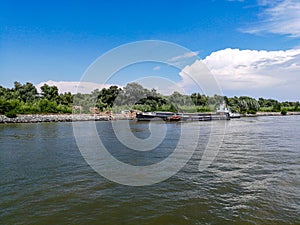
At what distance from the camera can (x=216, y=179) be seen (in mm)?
7680

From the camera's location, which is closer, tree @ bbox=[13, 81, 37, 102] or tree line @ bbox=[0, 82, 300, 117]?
tree line @ bbox=[0, 82, 300, 117]

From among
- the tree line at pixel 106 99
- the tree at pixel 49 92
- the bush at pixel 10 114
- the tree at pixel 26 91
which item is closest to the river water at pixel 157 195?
the bush at pixel 10 114

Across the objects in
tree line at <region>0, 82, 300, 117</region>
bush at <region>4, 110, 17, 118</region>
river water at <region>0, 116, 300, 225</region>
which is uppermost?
tree line at <region>0, 82, 300, 117</region>

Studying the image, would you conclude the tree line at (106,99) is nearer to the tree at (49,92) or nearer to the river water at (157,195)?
the tree at (49,92)

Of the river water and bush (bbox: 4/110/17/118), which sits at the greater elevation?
bush (bbox: 4/110/17/118)

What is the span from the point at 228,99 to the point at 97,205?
86032 millimetres

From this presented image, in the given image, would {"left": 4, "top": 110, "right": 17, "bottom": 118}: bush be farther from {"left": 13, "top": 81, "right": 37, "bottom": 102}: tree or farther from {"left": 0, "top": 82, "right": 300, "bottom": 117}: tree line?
{"left": 13, "top": 81, "right": 37, "bottom": 102}: tree

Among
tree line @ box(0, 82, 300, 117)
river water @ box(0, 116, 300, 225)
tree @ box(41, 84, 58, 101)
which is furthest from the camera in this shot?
tree @ box(41, 84, 58, 101)

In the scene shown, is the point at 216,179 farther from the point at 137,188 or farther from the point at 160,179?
the point at 137,188

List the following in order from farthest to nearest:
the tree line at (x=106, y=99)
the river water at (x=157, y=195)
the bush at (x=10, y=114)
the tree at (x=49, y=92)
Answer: the tree at (x=49, y=92), the tree line at (x=106, y=99), the bush at (x=10, y=114), the river water at (x=157, y=195)

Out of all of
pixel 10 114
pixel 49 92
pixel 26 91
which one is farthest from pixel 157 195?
pixel 26 91

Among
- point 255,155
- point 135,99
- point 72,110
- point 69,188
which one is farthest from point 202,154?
point 135,99

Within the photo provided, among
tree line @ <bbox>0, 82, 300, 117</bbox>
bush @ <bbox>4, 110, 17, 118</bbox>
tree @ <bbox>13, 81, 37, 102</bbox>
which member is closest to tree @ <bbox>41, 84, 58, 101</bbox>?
tree line @ <bbox>0, 82, 300, 117</bbox>

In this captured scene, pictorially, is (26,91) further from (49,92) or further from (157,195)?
(157,195)
